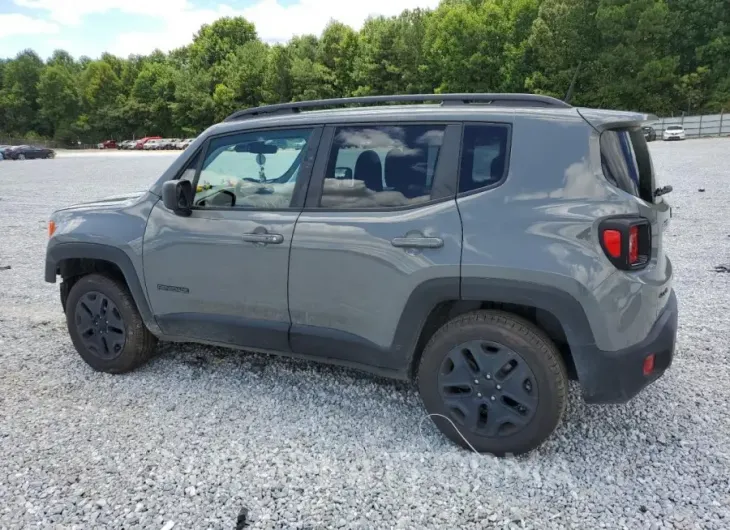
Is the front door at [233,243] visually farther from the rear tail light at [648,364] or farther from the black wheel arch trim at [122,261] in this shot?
the rear tail light at [648,364]

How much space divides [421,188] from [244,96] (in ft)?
245

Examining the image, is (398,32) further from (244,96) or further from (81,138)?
(81,138)

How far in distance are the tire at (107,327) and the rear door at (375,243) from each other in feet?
4.32

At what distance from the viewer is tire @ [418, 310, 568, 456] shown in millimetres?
2846

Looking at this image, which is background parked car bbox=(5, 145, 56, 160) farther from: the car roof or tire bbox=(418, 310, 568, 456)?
tire bbox=(418, 310, 568, 456)

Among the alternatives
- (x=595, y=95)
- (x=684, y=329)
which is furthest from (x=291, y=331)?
(x=595, y=95)

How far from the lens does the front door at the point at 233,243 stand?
11.3 ft

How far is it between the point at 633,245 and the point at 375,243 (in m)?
1.28

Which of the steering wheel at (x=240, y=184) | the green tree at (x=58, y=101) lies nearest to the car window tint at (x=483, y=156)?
the steering wheel at (x=240, y=184)

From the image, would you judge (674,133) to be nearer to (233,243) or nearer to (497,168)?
(497,168)

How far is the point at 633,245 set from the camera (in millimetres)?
2721

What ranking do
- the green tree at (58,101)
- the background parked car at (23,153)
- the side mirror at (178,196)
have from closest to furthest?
1. the side mirror at (178,196)
2. the background parked car at (23,153)
3. the green tree at (58,101)

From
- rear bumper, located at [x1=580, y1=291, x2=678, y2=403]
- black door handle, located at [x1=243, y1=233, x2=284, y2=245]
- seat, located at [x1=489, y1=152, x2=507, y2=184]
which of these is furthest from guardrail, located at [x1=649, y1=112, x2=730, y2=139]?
black door handle, located at [x1=243, y1=233, x2=284, y2=245]

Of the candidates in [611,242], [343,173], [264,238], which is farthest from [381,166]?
[611,242]
